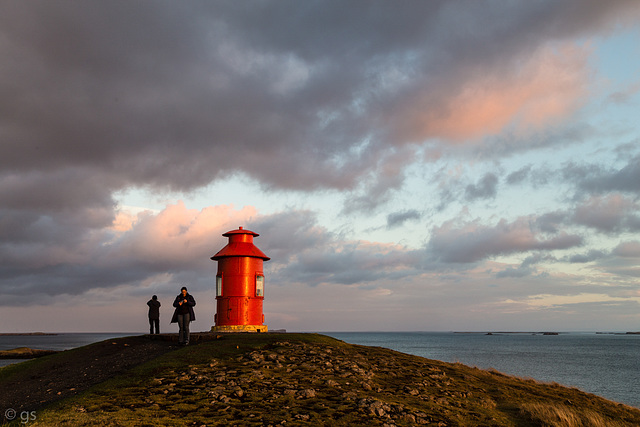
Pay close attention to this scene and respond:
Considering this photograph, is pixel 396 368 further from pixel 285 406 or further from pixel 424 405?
pixel 285 406

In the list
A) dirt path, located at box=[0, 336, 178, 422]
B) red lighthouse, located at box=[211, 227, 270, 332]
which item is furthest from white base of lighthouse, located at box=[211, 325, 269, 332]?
dirt path, located at box=[0, 336, 178, 422]

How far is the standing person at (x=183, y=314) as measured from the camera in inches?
860

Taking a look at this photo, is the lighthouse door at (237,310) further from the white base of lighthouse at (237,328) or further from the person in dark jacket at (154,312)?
the person in dark jacket at (154,312)

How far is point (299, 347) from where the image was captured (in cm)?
1980

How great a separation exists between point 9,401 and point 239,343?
8.49 meters

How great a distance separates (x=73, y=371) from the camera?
59.5 feet

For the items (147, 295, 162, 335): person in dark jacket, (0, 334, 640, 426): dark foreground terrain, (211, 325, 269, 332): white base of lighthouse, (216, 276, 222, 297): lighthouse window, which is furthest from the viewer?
(216, 276, 222, 297): lighthouse window

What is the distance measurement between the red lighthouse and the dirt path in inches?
238

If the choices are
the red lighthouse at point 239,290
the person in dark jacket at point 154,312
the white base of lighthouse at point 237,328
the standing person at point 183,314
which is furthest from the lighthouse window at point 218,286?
the standing person at point 183,314

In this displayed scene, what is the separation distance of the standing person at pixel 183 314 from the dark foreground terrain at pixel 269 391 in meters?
0.72

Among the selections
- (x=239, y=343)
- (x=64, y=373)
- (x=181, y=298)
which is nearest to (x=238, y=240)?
(x=181, y=298)

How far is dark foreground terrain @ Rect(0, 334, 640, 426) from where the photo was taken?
37.8 ft

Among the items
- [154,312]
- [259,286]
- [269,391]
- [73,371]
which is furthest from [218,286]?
[269,391]

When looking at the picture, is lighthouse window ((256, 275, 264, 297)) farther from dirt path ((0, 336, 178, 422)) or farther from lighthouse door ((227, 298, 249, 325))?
dirt path ((0, 336, 178, 422))
